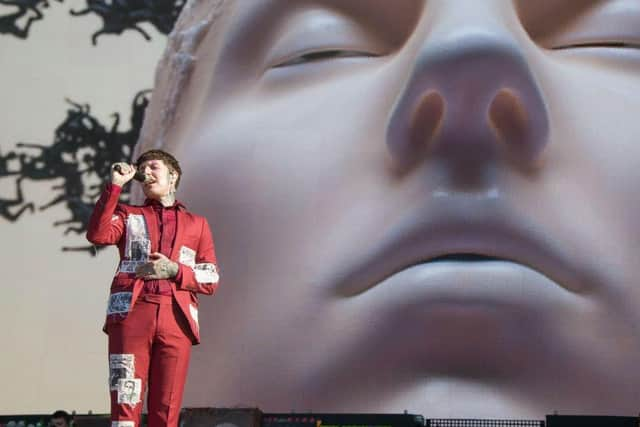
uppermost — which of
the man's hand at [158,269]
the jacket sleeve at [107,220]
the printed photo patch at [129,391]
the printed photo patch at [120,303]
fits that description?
the jacket sleeve at [107,220]

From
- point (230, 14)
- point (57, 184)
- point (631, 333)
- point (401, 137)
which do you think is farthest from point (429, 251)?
point (57, 184)

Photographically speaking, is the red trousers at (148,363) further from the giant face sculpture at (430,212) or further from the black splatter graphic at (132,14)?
the black splatter graphic at (132,14)

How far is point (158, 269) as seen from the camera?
4.88 ft

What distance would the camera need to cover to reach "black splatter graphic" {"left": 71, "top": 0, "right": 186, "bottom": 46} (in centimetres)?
311

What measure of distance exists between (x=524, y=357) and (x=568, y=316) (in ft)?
0.47

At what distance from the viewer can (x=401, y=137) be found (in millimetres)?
2557

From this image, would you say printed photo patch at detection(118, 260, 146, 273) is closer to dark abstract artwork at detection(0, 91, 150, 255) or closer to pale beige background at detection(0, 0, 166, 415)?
pale beige background at detection(0, 0, 166, 415)

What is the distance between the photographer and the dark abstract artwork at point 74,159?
303cm

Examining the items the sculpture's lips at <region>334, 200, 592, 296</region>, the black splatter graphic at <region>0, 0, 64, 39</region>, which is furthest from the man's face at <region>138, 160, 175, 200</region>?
the black splatter graphic at <region>0, 0, 64, 39</region>

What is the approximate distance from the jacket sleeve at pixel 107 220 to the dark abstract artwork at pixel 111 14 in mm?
1676

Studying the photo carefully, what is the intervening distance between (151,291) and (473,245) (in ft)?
3.83

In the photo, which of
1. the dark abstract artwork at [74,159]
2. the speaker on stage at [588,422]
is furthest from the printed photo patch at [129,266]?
the dark abstract artwork at [74,159]

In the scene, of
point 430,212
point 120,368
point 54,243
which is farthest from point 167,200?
point 54,243

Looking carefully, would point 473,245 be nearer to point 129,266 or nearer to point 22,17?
point 129,266
